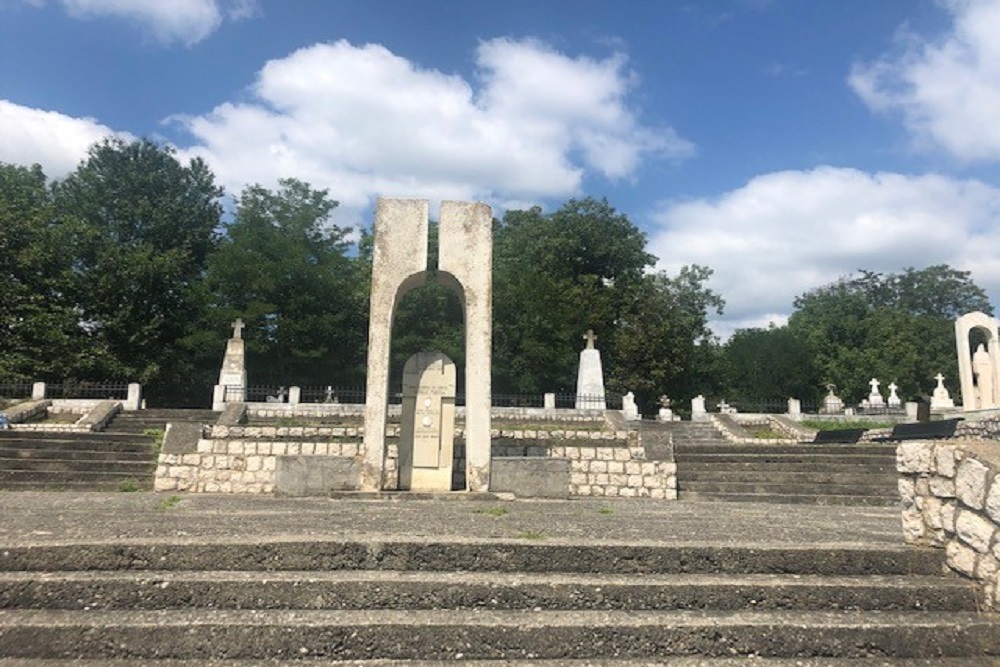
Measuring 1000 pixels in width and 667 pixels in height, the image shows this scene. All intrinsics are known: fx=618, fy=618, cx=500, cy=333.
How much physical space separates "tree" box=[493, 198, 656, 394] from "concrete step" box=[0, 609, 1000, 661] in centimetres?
2849

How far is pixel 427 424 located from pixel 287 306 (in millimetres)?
23832

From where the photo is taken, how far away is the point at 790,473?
12.9 meters

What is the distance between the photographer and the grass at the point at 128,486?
11.2m

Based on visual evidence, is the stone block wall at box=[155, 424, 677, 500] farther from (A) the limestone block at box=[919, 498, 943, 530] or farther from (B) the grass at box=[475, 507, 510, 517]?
(A) the limestone block at box=[919, 498, 943, 530]

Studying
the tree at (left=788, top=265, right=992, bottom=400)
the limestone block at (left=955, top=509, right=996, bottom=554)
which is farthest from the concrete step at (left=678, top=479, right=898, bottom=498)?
the tree at (left=788, top=265, right=992, bottom=400)

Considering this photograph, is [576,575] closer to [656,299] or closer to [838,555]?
[838,555]

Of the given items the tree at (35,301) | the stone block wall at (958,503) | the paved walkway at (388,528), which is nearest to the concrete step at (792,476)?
the paved walkway at (388,528)

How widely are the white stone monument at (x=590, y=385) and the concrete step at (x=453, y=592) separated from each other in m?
18.9

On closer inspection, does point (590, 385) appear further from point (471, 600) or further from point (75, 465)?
point (471, 600)

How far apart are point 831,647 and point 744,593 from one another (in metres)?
0.49

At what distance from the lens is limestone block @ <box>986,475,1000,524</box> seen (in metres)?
3.49

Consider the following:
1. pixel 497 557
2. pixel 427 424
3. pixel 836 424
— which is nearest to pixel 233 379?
pixel 427 424

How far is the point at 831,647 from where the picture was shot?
3283 millimetres

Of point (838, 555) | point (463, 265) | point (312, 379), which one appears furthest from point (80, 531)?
point (312, 379)
